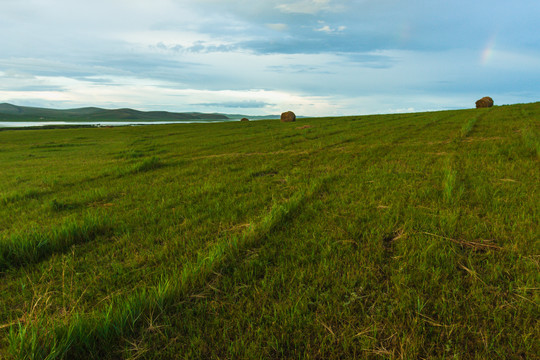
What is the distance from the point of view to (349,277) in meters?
2.19

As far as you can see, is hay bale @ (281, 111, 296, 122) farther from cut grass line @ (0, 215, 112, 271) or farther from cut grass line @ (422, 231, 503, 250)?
cut grass line @ (422, 231, 503, 250)

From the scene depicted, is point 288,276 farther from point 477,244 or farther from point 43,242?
point 43,242

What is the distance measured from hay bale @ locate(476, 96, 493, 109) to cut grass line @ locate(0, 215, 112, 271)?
188 feet

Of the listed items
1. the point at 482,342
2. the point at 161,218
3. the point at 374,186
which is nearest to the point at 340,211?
the point at 374,186

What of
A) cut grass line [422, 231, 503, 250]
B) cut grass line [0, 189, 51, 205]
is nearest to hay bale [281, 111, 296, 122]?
cut grass line [0, 189, 51, 205]

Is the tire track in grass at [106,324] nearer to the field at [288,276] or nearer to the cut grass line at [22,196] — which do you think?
the field at [288,276]

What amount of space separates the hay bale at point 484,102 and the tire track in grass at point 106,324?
56.8m

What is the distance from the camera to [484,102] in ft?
139

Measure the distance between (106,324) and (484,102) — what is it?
5831cm

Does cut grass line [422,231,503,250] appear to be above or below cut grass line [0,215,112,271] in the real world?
above

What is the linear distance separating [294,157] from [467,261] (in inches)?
278

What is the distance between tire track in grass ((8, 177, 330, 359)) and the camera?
1473mm

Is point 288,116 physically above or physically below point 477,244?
above

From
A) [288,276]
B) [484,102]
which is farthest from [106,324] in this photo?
[484,102]
